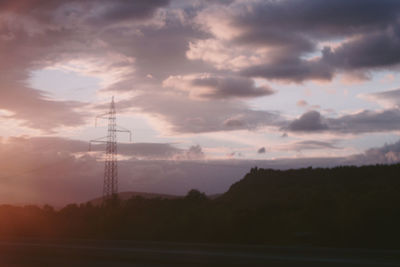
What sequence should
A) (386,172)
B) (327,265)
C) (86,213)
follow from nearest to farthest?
(327,265), (86,213), (386,172)

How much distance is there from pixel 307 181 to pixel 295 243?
56.7 meters

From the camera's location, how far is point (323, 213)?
87.8 feet

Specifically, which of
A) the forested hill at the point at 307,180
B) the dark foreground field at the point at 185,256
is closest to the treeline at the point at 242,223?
the dark foreground field at the point at 185,256

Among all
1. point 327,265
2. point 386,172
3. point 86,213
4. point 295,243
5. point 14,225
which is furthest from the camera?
point 386,172

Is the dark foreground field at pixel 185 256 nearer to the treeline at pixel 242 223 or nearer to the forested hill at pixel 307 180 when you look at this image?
the treeline at pixel 242 223

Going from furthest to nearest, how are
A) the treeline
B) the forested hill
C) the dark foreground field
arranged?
the forested hill, the treeline, the dark foreground field

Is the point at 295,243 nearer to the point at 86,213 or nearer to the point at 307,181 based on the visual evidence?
the point at 86,213

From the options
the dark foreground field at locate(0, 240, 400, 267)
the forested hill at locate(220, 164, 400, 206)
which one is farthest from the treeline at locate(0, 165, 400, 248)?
the forested hill at locate(220, 164, 400, 206)

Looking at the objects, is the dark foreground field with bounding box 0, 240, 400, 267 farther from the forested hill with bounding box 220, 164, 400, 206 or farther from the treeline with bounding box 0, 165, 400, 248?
the forested hill with bounding box 220, 164, 400, 206

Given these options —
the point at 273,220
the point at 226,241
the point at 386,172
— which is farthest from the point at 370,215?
the point at 386,172

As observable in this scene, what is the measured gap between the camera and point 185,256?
55.1ft

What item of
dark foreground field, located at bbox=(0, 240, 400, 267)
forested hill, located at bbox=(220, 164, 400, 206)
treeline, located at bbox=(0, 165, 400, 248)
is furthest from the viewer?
forested hill, located at bbox=(220, 164, 400, 206)

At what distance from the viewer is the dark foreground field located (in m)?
15.1

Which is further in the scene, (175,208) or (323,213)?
(175,208)
